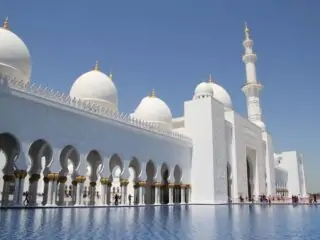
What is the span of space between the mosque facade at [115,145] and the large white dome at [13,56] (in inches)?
1.8

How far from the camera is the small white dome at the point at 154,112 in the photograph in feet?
76.6

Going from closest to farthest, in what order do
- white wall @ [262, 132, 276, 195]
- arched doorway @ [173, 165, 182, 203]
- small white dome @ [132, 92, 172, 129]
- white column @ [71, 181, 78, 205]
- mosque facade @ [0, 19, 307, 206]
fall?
mosque facade @ [0, 19, 307, 206]
white column @ [71, 181, 78, 205]
arched doorway @ [173, 165, 182, 203]
small white dome @ [132, 92, 172, 129]
white wall @ [262, 132, 276, 195]

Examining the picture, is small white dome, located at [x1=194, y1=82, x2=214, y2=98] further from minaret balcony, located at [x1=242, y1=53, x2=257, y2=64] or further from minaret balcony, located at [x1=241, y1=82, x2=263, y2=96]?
minaret balcony, located at [x1=242, y1=53, x2=257, y2=64]

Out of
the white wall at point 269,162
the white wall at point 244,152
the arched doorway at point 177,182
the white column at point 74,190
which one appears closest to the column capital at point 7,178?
the white column at point 74,190

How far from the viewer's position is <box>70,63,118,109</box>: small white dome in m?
19.6

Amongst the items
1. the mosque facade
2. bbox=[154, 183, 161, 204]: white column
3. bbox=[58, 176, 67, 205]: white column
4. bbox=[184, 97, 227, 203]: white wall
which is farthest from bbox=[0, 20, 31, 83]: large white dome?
bbox=[184, 97, 227, 203]: white wall

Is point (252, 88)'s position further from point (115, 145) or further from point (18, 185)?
point (18, 185)

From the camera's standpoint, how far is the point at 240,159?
82.1 feet

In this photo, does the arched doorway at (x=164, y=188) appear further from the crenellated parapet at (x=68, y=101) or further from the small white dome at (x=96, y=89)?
the small white dome at (x=96, y=89)

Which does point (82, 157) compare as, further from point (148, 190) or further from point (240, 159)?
point (240, 159)

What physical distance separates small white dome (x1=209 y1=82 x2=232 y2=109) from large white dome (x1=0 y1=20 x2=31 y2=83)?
16523mm

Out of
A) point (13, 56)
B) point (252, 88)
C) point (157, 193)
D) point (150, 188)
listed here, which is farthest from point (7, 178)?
point (252, 88)

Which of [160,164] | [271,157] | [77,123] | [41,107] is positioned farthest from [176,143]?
[271,157]

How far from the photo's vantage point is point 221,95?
95.1ft
